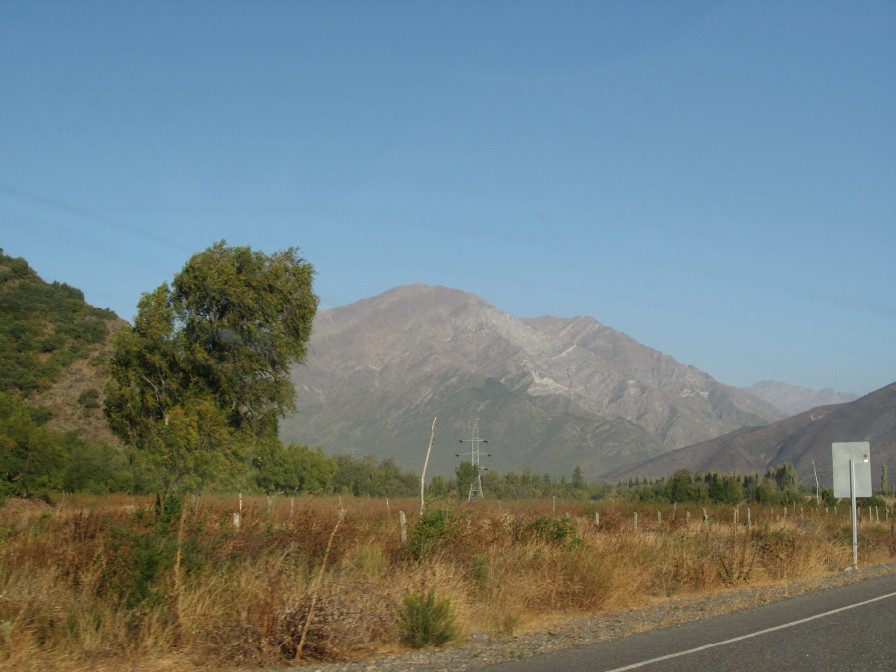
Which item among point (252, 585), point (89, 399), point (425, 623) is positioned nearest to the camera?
point (252, 585)

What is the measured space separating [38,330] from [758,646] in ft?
187

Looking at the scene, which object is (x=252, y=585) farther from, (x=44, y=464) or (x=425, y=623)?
(x=44, y=464)

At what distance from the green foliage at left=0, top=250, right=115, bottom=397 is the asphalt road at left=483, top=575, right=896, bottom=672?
159 ft

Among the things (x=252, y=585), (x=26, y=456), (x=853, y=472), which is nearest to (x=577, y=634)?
(x=252, y=585)

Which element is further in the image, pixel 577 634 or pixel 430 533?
pixel 430 533

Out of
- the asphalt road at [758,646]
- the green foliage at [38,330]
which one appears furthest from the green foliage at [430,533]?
the green foliage at [38,330]

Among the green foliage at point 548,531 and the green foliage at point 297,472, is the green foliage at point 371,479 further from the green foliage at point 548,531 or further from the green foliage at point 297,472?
the green foliage at point 548,531

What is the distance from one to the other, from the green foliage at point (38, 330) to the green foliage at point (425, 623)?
46680 millimetres

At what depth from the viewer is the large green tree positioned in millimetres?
33656

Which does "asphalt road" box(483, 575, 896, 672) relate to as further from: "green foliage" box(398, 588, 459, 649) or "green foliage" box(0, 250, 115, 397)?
"green foliage" box(0, 250, 115, 397)

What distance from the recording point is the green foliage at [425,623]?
11109 mm

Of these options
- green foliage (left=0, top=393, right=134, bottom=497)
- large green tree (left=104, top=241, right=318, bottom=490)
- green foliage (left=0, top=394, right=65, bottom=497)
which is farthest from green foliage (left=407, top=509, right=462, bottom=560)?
green foliage (left=0, top=394, right=65, bottom=497)

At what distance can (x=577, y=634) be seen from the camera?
473 inches

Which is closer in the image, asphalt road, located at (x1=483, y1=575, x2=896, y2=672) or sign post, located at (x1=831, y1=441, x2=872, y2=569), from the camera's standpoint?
asphalt road, located at (x1=483, y1=575, x2=896, y2=672)
